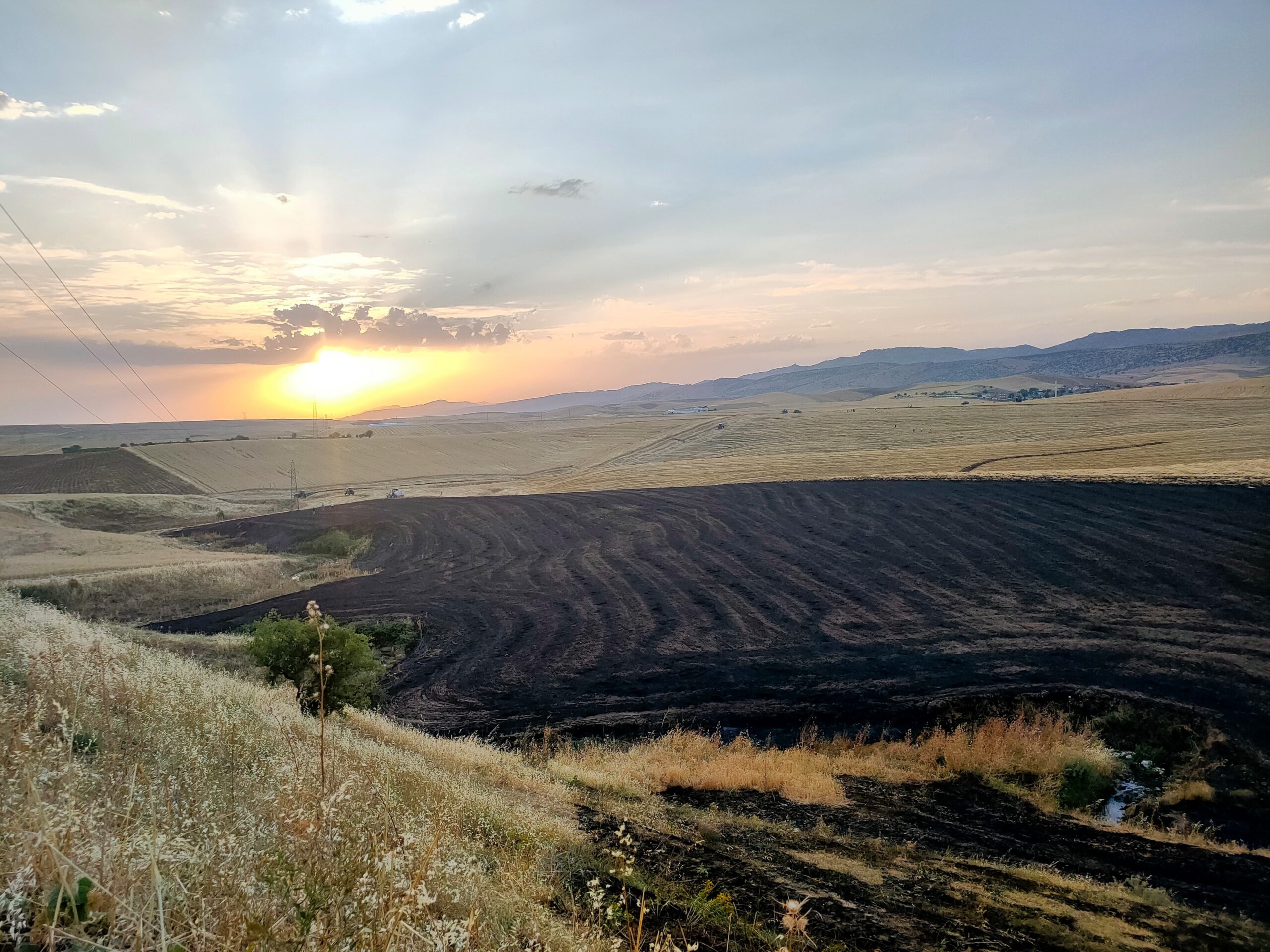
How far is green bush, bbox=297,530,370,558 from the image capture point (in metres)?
39.1

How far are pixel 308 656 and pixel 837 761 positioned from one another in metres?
11.1

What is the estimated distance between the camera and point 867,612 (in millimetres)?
20625

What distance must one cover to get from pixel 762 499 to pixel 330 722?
3233 centimetres

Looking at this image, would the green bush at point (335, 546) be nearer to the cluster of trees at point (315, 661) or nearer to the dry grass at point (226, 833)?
the cluster of trees at point (315, 661)

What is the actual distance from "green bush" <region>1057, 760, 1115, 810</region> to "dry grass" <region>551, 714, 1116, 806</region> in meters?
0.10

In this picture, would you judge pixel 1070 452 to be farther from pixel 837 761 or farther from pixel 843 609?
pixel 837 761

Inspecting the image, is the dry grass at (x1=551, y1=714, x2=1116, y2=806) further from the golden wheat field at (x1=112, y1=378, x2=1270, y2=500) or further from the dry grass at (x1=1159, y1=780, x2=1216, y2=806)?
the golden wheat field at (x1=112, y1=378, x2=1270, y2=500)

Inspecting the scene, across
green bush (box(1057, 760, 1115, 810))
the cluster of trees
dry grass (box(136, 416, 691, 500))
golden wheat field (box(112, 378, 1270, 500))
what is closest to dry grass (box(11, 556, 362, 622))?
the cluster of trees

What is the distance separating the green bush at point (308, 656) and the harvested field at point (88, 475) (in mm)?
67469

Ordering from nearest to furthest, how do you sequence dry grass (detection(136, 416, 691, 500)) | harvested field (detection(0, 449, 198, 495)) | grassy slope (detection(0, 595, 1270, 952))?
grassy slope (detection(0, 595, 1270, 952))
harvested field (detection(0, 449, 198, 495))
dry grass (detection(136, 416, 691, 500))

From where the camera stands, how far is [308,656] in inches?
574

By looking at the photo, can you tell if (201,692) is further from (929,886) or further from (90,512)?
(90,512)

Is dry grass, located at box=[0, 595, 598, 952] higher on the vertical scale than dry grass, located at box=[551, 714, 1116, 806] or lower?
higher

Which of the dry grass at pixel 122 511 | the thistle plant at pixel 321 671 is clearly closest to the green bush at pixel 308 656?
the thistle plant at pixel 321 671
